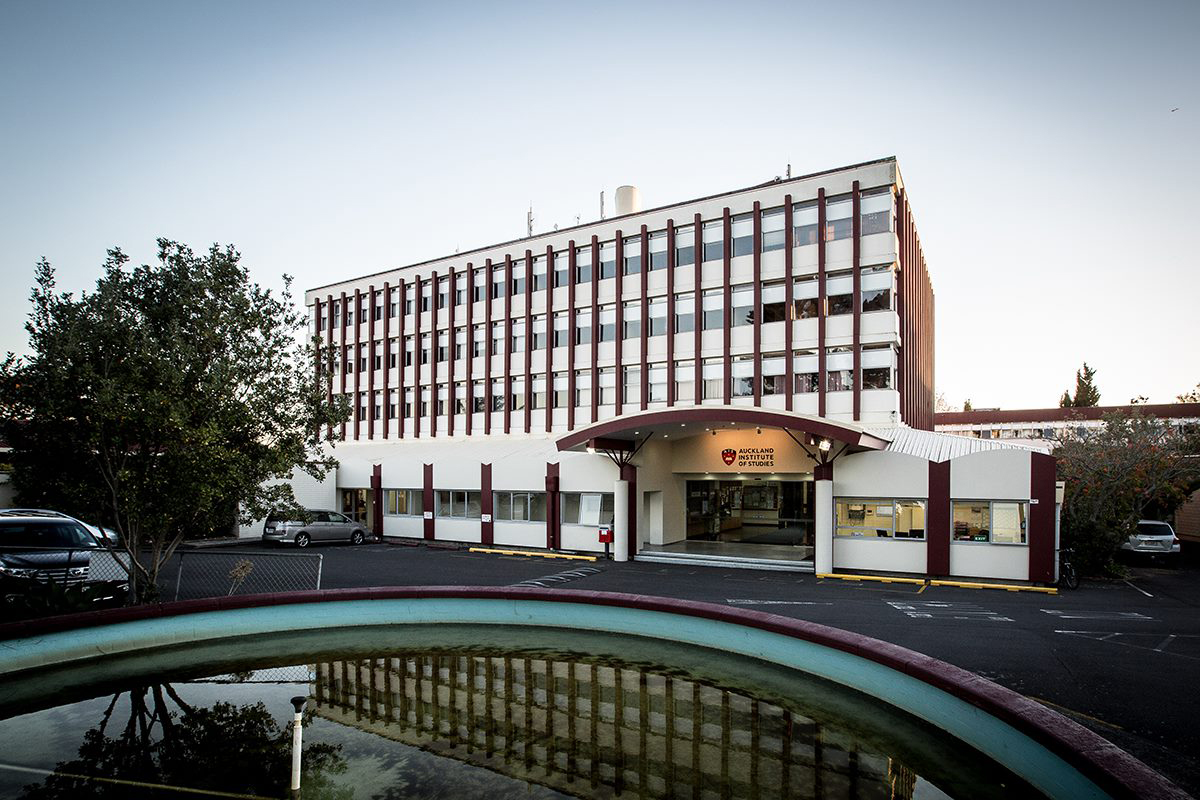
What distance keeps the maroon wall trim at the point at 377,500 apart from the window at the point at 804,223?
75.3 feet

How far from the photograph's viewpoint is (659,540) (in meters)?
28.0

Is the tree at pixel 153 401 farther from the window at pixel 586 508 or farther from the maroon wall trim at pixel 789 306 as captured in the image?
the maroon wall trim at pixel 789 306

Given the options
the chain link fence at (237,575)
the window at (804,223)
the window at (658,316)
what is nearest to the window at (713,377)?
the window at (658,316)

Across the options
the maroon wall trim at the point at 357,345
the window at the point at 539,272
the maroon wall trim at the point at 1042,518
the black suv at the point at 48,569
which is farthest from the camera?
the maroon wall trim at the point at 357,345

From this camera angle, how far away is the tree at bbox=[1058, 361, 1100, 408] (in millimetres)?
83562

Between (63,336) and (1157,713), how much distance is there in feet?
63.3

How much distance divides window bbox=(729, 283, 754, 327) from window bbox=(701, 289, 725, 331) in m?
0.46

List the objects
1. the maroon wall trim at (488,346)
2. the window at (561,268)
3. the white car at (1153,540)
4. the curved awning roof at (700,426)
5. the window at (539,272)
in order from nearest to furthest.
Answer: the curved awning roof at (700,426), the white car at (1153,540), the window at (561,268), the window at (539,272), the maroon wall trim at (488,346)

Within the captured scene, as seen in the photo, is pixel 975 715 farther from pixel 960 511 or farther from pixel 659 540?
pixel 659 540

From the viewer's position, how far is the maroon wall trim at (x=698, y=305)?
1217 inches

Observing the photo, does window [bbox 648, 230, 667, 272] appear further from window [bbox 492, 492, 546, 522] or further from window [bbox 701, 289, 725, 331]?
window [bbox 492, 492, 546, 522]

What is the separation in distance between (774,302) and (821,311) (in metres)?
2.17

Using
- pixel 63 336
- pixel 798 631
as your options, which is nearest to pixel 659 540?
pixel 798 631

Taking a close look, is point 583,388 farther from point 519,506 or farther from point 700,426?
point 700,426
